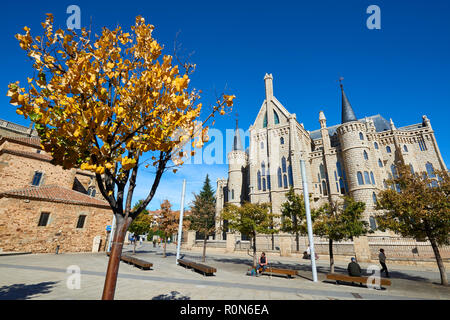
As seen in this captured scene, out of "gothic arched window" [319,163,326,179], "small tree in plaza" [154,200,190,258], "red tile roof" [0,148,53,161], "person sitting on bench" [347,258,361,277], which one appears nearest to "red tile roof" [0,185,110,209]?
"red tile roof" [0,148,53,161]

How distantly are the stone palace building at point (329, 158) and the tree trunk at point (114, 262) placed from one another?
27260 mm

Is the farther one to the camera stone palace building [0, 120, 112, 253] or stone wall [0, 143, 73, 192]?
stone wall [0, 143, 73, 192]

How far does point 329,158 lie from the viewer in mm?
36219

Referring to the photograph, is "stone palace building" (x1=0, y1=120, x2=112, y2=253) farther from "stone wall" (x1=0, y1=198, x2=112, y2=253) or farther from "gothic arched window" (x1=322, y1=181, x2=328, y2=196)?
"gothic arched window" (x1=322, y1=181, x2=328, y2=196)

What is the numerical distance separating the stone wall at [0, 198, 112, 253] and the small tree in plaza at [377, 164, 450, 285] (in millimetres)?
24920

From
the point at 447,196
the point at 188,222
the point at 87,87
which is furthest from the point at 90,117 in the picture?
the point at 188,222

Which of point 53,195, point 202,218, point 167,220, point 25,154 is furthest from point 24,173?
point 202,218

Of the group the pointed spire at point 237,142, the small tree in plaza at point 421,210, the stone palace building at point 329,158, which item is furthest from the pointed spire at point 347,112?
the small tree in plaza at point 421,210

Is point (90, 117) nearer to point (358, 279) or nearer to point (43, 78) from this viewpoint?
point (43, 78)

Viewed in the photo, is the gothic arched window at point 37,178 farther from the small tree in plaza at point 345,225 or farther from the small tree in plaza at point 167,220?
the small tree in plaza at point 345,225

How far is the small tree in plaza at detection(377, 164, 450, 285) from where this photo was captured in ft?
37.2

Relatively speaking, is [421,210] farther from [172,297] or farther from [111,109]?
[111,109]

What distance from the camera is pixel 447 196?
1182 centimetres

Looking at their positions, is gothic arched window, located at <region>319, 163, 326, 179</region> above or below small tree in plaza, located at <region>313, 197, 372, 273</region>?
above
